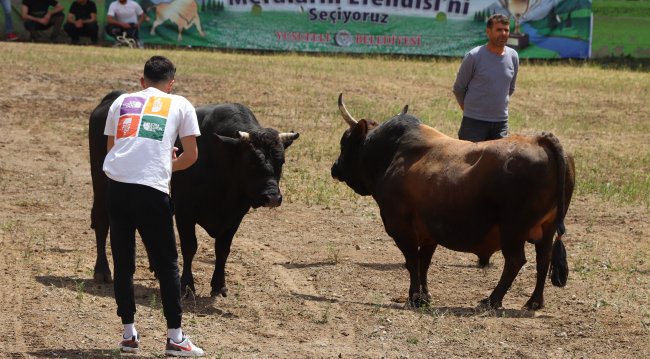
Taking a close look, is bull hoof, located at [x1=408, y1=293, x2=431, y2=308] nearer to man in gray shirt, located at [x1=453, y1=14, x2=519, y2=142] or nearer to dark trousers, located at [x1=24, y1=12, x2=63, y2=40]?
man in gray shirt, located at [x1=453, y1=14, x2=519, y2=142]

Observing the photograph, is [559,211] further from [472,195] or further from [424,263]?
[424,263]

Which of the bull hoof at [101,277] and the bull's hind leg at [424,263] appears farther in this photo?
the bull hoof at [101,277]

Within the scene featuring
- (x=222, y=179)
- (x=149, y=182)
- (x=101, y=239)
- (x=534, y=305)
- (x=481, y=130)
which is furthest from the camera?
(x=481, y=130)

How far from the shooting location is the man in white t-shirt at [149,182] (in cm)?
714

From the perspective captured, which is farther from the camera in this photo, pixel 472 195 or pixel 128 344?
pixel 472 195

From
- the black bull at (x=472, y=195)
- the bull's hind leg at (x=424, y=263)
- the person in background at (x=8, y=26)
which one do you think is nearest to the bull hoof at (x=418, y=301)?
the black bull at (x=472, y=195)

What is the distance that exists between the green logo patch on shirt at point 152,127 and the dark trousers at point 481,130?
3.99m

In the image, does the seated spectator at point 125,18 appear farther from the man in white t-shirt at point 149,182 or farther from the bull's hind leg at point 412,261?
the man in white t-shirt at point 149,182

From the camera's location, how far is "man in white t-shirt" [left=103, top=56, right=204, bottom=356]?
7137mm

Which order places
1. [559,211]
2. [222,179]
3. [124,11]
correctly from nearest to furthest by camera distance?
1. [559,211]
2. [222,179]
3. [124,11]

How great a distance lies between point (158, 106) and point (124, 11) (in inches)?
740

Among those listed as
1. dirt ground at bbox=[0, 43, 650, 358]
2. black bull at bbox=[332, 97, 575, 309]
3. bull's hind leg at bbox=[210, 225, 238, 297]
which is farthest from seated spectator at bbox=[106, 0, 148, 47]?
black bull at bbox=[332, 97, 575, 309]

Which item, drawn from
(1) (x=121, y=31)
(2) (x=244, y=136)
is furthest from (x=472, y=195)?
(1) (x=121, y=31)

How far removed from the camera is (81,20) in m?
25.8
